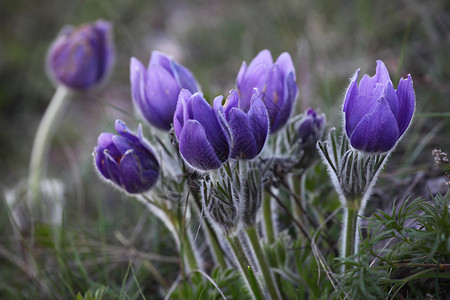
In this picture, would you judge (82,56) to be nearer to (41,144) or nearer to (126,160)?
(41,144)

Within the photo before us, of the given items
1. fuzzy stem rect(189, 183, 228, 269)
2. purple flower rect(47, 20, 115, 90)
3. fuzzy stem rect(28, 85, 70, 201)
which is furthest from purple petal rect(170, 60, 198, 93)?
fuzzy stem rect(28, 85, 70, 201)

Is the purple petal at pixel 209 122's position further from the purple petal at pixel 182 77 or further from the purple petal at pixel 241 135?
the purple petal at pixel 182 77

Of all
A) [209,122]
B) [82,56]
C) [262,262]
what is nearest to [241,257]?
[262,262]

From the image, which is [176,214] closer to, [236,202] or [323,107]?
[236,202]

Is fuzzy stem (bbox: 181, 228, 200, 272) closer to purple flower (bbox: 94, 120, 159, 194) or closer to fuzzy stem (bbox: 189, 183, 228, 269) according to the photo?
fuzzy stem (bbox: 189, 183, 228, 269)

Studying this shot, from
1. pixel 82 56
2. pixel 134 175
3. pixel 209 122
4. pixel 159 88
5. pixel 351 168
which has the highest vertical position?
pixel 82 56
